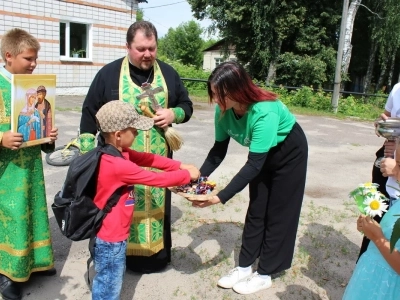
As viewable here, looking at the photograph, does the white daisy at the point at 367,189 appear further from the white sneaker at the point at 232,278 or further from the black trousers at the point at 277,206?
the white sneaker at the point at 232,278

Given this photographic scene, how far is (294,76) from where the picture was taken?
20.4m

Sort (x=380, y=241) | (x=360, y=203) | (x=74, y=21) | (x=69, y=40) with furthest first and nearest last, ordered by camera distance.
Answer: (x=69, y=40) < (x=74, y=21) < (x=360, y=203) < (x=380, y=241)

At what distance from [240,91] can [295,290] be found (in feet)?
5.59

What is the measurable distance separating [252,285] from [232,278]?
0.17m

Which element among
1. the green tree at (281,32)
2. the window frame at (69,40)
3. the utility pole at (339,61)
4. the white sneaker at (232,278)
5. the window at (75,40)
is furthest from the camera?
the green tree at (281,32)

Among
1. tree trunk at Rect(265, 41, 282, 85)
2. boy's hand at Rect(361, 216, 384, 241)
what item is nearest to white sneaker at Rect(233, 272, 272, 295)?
boy's hand at Rect(361, 216, 384, 241)

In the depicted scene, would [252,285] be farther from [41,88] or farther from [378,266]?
[41,88]

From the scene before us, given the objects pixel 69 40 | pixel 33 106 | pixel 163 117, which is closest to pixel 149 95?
pixel 163 117

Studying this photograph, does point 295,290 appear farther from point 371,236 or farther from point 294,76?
point 294,76

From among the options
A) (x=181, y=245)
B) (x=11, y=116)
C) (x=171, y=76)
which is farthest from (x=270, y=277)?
(x=11, y=116)

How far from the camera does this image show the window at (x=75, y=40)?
14.9 meters

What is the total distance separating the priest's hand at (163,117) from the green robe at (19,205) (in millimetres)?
857

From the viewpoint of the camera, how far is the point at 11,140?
2.55m

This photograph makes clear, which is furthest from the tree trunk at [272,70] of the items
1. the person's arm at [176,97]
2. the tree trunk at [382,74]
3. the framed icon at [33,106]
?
the framed icon at [33,106]
